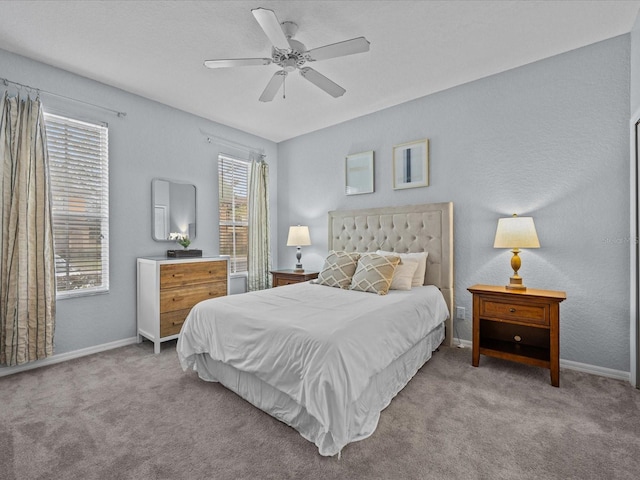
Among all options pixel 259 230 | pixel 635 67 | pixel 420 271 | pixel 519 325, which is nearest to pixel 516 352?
pixel 519 325

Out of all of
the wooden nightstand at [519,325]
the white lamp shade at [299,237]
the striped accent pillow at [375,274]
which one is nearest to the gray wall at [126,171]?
the white lamp shade at [299,237]

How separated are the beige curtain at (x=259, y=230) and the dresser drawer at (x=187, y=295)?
863 mm

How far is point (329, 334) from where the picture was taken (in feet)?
5.65

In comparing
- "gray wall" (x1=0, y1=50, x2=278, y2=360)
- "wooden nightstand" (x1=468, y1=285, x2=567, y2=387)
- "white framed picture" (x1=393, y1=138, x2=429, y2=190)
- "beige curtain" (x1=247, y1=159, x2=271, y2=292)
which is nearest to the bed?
"wooden nightstand" (x1=468, y1=285, x2=567, y2=387)

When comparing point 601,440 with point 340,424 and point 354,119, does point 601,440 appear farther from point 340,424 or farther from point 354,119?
point 354,119

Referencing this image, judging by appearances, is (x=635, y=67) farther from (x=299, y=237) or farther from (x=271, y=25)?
(x=299, y=237)

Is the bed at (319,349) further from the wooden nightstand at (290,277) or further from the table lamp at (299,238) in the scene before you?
the table lamp at (299,238)

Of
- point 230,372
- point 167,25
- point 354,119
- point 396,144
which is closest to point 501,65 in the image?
point 396,144

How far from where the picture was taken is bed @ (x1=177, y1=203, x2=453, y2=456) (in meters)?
1.63

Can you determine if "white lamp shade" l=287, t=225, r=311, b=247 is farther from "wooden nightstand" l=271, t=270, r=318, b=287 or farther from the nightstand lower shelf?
the nightstand lower shelf

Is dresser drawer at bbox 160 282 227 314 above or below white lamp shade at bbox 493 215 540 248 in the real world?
below

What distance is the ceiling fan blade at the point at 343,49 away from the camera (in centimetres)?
206

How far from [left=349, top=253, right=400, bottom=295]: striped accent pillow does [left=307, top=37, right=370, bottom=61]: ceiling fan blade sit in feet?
5.82

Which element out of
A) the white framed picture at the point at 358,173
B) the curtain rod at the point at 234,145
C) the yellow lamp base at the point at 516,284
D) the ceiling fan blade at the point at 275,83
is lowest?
the yellow lamp base at the point at 516,284
